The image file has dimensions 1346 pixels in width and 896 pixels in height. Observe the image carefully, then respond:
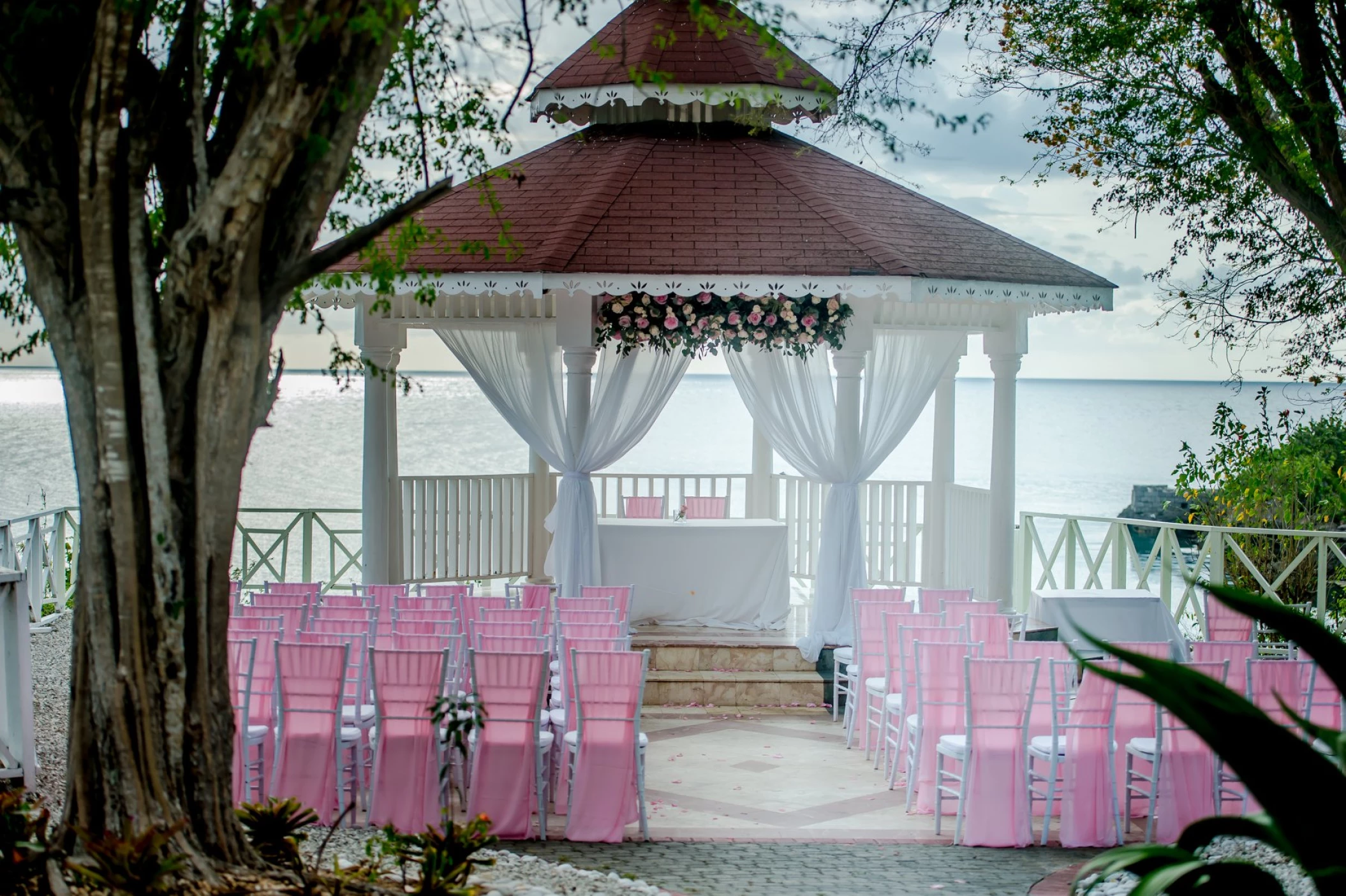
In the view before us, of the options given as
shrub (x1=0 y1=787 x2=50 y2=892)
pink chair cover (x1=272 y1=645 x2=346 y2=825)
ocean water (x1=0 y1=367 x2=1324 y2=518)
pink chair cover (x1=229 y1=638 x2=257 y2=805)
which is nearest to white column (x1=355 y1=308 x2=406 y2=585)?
pink chair cover (x1=229 y1=638 x2=257 y2=805)

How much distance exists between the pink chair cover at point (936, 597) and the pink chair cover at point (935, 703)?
1.95m

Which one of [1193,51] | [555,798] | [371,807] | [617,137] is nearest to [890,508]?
[617,137]

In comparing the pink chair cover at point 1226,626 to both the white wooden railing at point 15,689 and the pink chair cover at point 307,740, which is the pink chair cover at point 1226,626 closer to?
the pink chair cover at point 307,740

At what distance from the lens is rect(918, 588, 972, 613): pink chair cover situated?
1002 centimetres

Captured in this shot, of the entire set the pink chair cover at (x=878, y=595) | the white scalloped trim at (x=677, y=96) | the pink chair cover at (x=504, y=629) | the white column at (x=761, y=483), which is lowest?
the pink chair cover at (x=504, y=629)

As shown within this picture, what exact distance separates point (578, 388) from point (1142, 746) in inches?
239

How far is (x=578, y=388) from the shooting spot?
12.0 meters

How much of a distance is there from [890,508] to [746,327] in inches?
116

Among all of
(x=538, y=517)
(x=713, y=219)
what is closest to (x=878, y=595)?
(x=713, y=219)

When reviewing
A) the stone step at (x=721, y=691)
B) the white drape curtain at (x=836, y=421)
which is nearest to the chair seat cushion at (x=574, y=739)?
the stone step at (x=721, y=691)

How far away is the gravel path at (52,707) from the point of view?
7633mm

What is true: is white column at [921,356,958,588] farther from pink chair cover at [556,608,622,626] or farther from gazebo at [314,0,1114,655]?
pink chair cover at [556,608,622,626]

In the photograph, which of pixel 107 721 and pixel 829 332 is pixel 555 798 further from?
A: pixel 829 332

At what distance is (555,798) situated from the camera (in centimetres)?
801
